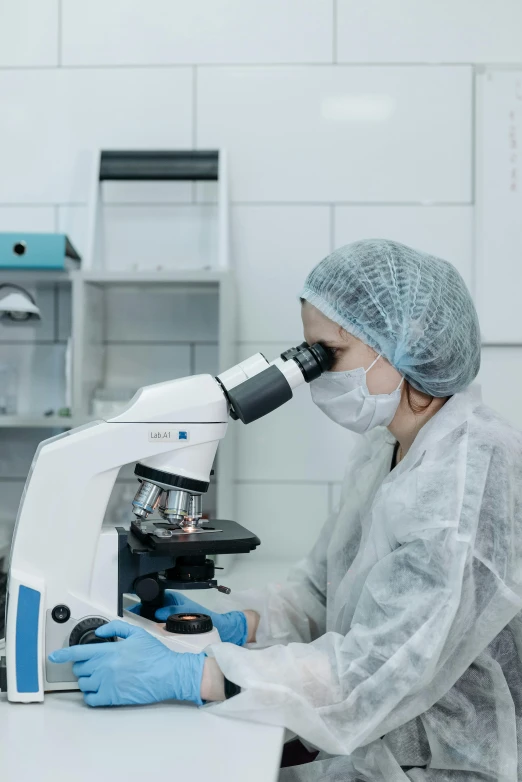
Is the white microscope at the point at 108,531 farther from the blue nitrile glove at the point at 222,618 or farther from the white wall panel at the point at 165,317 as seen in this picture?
the white wall panel at the point at 165,317

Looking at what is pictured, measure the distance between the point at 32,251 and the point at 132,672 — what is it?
46.3 inches

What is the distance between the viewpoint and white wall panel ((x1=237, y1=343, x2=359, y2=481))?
2.13 meters

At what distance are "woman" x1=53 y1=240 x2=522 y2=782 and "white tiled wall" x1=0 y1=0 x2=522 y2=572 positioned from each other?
82cm

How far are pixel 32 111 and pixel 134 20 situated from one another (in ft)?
1.24

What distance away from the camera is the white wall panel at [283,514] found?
2137 mm

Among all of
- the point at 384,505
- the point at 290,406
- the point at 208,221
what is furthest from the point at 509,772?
the point at 208,221

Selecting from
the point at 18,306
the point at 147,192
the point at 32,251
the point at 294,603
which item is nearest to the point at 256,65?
the point at 147,192

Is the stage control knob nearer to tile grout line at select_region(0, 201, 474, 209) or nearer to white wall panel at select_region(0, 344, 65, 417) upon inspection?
white wall panel at select_region(0, 344, 65, 417)

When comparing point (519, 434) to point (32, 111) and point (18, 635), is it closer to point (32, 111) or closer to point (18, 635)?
point (18, 635)

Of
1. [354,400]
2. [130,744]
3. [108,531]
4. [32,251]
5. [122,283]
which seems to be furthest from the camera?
[122,283]

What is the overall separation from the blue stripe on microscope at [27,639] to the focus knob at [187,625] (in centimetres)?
19

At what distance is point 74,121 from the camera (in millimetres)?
2162

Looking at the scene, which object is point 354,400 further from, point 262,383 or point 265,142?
point 265,142

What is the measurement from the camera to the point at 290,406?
7.01 feet
